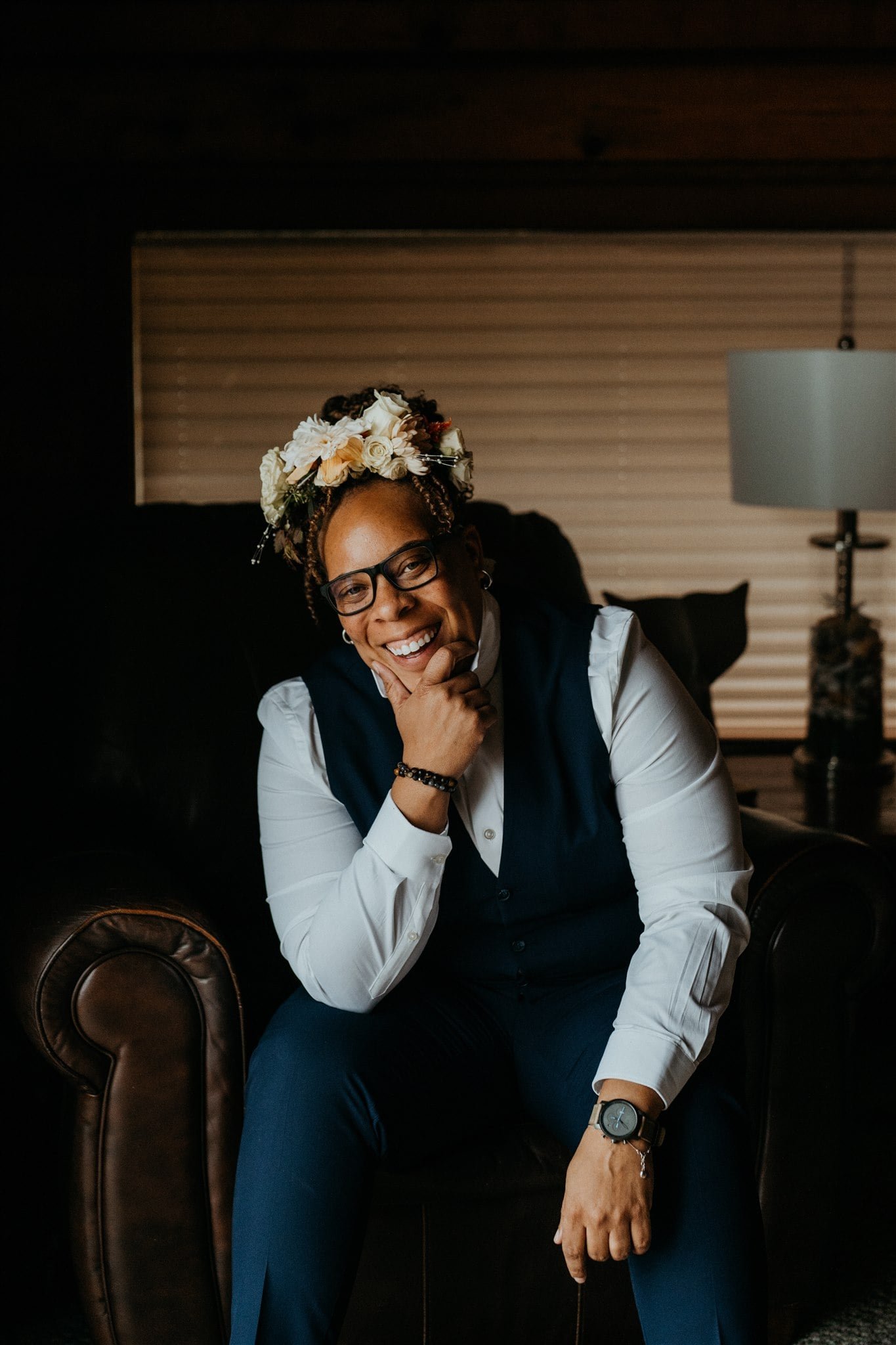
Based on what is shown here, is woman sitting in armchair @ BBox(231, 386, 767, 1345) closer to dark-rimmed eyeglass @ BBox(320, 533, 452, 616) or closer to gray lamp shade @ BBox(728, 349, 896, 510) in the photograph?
dark-rimmed eyeglass @ BBox(320, 533, 452, 616)

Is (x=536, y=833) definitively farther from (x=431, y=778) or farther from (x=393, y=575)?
(x=393, y=575)

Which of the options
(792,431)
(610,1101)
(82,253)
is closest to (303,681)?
(610,1101)

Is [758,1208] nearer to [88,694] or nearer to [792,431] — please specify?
[88,694]

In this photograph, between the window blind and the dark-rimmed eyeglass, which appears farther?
the window blind

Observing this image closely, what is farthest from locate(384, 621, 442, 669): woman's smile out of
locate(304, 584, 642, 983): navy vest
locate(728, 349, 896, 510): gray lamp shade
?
locate(728, 349, 896, 510): gray lamp shade

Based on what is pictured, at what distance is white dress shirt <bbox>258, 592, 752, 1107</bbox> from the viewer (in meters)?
1.48

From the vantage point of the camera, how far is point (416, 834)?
149 cm

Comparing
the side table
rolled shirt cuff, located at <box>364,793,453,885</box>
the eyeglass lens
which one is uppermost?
the eyeglass lens

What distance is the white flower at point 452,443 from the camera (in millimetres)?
1620

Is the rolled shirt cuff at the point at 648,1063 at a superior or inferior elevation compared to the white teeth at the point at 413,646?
inferior

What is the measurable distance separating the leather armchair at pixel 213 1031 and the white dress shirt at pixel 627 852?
144 mm

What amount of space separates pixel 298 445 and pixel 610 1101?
0.85m

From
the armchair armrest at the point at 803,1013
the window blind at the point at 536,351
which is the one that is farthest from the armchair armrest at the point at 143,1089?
the window blind at the point at 536,351

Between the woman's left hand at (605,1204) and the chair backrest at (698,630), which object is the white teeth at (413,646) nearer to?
the woman's left hand at (605,1204)
